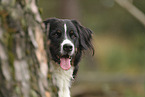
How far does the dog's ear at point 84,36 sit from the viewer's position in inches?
167

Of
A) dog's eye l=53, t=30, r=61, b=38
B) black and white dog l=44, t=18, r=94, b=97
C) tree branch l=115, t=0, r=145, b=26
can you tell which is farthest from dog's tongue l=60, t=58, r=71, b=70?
tree branch l=115, t=0, r=145, b=26

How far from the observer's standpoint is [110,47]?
14.4 metres

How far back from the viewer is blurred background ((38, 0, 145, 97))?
9.48m

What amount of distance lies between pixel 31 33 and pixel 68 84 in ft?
6.61

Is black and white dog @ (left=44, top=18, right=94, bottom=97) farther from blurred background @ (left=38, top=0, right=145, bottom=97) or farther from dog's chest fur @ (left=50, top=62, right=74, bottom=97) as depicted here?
blurred background @ (left=38, top=0, right=145, bottom=97)

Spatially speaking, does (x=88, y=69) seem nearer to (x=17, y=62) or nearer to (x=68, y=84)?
(x=68, y=84)

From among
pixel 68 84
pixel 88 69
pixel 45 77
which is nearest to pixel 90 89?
pixel 88 69

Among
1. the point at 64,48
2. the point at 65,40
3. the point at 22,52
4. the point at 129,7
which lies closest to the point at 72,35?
the point at 65,40

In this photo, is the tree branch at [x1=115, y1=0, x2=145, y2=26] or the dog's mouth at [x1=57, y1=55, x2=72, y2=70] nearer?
the dog's mouth at [x1=57, y1=55, x2=72, y2=70]

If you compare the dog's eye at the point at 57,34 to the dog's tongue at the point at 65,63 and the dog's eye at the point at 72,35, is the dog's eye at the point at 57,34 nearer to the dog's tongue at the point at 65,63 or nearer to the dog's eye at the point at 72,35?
the dog's eye at the point at 72,35

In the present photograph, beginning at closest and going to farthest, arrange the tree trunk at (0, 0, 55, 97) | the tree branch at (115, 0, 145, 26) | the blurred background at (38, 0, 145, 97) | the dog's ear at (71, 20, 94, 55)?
1. the tree trunk at (0, 0, 55, 97)
2. the dog's ear at (71, 20, 94, 55)
3. the tree branch at (115, 0, 145, 26)
4. the blurred background at (38, 0, 145, 97)

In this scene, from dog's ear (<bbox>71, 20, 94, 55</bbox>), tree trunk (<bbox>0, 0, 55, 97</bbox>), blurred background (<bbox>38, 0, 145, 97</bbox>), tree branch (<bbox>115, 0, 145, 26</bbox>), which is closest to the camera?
tree trunk (<bbox>0, 0, 55, 97</bbox>)

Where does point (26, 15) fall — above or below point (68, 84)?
above

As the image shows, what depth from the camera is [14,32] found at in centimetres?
190
